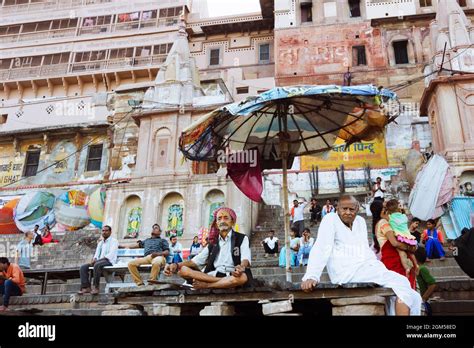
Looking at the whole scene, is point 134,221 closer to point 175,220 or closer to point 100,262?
point 175,220

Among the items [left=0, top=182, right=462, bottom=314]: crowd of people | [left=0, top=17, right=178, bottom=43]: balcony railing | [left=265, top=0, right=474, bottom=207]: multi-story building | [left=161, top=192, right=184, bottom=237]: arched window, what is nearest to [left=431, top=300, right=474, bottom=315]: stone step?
[left=0, top=182, right=462, bottom=314]: crowd of people

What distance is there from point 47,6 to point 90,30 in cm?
562

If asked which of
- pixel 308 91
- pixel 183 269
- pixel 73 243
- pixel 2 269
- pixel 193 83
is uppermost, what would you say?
pixel 193 83

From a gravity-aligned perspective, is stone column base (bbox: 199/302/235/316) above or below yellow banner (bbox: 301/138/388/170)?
below

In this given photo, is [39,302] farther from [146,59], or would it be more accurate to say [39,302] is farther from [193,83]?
[146,59]

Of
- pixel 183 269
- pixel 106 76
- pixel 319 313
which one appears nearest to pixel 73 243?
pixel 183 269

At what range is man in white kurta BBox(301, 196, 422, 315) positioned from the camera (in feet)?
14.6

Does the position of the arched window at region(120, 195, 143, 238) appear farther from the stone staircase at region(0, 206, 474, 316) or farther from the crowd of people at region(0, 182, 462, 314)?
the crowd of people at region(0, 182, 462, 314)

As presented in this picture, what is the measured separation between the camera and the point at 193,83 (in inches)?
782

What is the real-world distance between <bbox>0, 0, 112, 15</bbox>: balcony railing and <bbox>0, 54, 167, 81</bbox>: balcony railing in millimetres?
6117

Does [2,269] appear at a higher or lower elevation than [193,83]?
lower

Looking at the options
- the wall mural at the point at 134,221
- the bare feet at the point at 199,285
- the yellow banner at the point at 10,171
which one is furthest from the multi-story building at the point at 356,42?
the bare feet at the point at 199,285

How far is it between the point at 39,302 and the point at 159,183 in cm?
820

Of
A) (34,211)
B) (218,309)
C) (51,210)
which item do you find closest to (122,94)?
(51,210)
